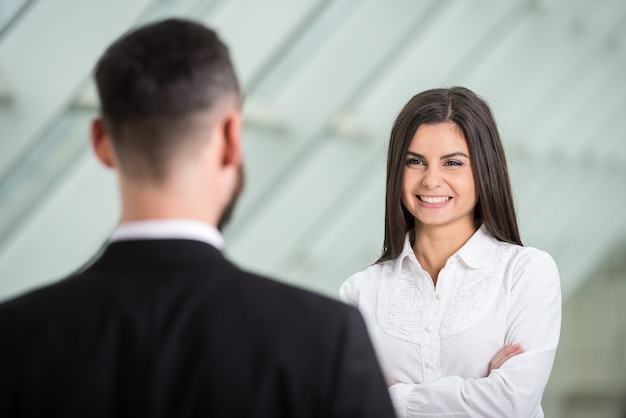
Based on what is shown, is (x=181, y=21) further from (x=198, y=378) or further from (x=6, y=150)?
(x=6, y=150)

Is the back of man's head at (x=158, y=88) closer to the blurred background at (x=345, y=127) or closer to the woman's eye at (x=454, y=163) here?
the woman's eye at (x=454, y=163)

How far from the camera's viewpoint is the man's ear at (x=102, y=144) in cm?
177

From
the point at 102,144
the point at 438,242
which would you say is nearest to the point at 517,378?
the point at 438,242

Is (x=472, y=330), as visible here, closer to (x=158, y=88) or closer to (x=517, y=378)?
(x=517, y=378)

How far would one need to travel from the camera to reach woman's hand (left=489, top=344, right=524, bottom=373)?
8.91 feet

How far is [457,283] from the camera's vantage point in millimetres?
2904

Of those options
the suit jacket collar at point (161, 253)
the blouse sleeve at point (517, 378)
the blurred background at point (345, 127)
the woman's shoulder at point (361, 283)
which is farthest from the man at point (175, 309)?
the blurred background at point (345, 127)

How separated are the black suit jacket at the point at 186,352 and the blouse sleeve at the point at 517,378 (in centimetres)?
108

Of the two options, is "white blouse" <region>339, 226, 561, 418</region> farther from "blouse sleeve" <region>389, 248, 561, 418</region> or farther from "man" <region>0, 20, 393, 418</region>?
"man" <region>0, 20, 393, 418</region>

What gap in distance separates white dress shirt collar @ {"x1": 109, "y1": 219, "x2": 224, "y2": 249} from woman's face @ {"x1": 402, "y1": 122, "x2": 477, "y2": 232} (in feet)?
4.02

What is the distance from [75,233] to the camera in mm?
5496

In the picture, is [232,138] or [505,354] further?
[505,354]

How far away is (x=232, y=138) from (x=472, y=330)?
1283mm

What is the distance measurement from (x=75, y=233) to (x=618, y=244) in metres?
8.02
